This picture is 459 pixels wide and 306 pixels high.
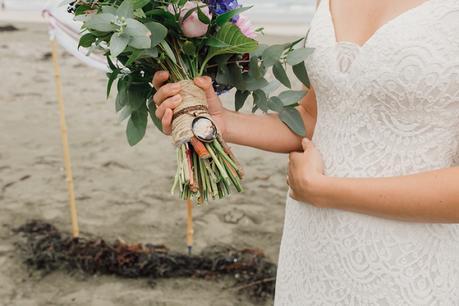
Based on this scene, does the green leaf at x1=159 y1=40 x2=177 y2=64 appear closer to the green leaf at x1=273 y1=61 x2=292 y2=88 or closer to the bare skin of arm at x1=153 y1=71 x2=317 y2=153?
the bare skin of arm at x1=153 y1=71 x2=317 y2=153

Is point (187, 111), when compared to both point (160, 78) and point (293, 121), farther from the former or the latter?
point (293, 121)

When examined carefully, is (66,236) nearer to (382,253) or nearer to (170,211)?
(170,211)

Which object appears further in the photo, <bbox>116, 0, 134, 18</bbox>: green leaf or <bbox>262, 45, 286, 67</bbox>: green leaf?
<bbox>262, 45, 286, 67</bbox>: green leaf

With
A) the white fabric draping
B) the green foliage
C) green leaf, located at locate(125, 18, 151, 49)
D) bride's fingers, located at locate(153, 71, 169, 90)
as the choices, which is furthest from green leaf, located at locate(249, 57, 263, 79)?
the white fabric draping

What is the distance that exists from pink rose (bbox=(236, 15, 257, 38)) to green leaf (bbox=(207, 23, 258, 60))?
71 mm

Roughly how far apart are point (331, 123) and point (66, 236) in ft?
9.73

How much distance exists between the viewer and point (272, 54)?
1.43 metres

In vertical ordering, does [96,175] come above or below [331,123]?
below

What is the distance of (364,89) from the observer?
4.11 ft

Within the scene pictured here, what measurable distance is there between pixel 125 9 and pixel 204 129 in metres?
0.28

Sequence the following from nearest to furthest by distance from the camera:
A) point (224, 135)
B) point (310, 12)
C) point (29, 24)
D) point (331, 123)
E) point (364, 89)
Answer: point (364, 89) → point (331, 123) → point (224, 135) → point (29, 24) → point (310, 12)

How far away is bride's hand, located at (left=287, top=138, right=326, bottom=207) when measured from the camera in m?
1.32

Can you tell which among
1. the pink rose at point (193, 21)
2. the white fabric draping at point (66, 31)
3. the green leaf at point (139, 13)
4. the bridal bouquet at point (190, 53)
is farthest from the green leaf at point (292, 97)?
the white fabric draping at point (66, 31)

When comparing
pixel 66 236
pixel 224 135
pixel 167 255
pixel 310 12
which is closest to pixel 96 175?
pixel 66 236
